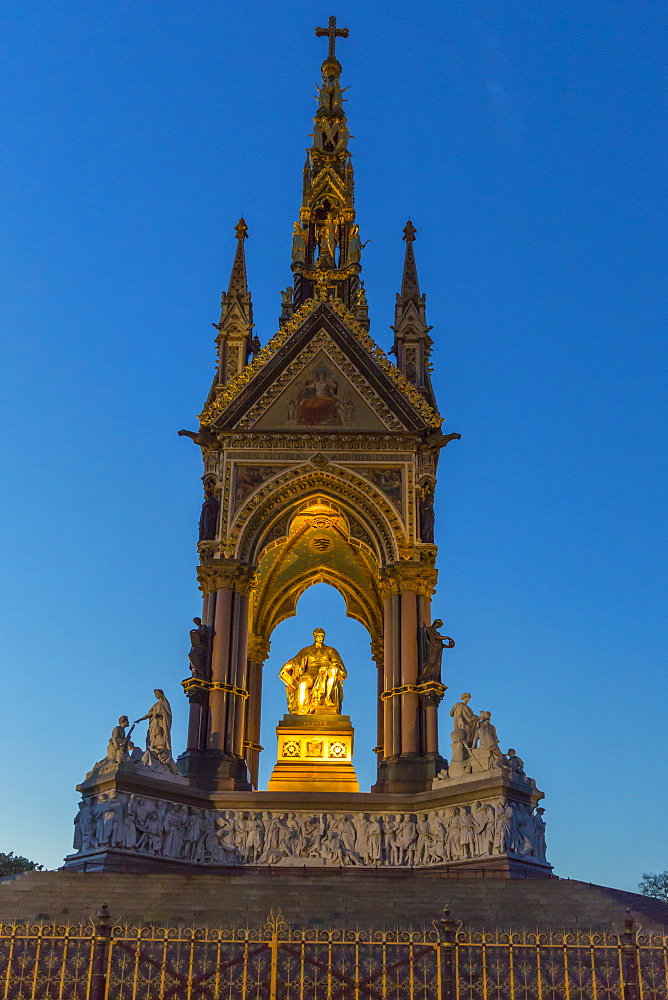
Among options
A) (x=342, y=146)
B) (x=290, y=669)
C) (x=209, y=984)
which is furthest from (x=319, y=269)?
(x=209, y=984)

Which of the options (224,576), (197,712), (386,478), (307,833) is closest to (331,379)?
(386,478)

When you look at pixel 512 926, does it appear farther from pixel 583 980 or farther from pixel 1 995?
pixel 1 995

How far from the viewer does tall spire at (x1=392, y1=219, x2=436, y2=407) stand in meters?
28.1

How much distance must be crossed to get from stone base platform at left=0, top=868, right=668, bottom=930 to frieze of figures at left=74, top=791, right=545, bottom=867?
6.60 feet

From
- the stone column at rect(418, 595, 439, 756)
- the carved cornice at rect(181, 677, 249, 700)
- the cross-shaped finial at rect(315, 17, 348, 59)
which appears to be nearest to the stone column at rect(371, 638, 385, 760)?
the stone column at rect(418, 595, 439, 756)

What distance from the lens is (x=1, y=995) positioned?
1383 cm

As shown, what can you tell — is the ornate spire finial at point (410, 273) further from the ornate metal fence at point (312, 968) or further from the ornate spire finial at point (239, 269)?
the ornate metal fence at point (312, 968)

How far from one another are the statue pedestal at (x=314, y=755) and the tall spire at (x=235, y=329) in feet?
28.0

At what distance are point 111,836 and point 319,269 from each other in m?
15.6

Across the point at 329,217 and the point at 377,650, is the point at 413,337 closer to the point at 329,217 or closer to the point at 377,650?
the point at 329,217

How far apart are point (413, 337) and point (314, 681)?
29.2ft

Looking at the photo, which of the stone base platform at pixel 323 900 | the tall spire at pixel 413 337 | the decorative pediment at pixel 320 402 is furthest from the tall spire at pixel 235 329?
the stone base platform at pixel 323 900

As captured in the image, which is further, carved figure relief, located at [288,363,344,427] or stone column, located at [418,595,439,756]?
carved figure relief, located at [288,363,344,427]

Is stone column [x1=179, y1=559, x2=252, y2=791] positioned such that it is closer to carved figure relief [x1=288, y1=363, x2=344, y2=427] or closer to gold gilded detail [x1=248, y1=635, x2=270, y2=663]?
gold gilded detail [x1=248, y1=635, x2=270, y2=663]
